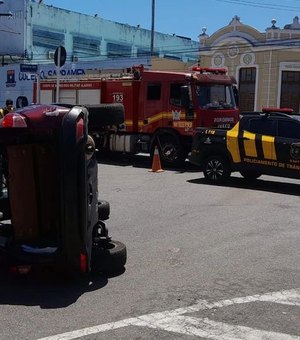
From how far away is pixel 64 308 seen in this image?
15.8ft

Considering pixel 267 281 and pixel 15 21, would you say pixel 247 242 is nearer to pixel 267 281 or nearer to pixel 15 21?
pixel 267 281

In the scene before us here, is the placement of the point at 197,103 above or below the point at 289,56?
below

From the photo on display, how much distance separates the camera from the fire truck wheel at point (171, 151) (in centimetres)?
1606

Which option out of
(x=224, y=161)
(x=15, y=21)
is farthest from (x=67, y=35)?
(x=224, y=161)

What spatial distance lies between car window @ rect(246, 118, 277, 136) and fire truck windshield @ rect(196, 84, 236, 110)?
3.43 m

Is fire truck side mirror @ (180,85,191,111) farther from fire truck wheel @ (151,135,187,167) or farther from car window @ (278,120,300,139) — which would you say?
car window @ (278,120,300,139)

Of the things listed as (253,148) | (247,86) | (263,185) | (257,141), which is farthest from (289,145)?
(247,86)

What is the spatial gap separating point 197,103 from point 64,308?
11.4 m

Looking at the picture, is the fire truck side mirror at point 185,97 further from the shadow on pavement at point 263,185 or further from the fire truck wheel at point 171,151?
the shadow on pavement at point 263,185

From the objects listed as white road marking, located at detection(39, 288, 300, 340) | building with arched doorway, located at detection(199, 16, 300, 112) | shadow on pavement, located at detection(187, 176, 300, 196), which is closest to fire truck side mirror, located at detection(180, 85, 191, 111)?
shadow on pavement, located at detection(187, 176, 300, 196)

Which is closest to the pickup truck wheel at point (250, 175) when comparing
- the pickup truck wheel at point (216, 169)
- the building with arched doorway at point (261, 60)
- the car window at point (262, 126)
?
the pickup truck wheel at point (216, 169)

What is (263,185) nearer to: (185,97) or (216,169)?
(216,169)

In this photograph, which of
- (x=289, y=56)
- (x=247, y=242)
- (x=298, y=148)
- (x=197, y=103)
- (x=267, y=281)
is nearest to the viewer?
(x=267, y=281)

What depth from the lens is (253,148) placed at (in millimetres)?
12250
